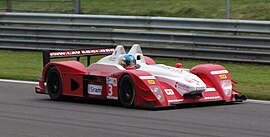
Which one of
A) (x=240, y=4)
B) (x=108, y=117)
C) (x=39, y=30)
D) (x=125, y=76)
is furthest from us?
(x=240, y=4)

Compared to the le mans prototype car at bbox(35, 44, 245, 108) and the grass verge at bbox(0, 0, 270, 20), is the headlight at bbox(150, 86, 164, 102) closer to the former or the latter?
the le mans prototype car at bbox(35, 44, 245, 108)

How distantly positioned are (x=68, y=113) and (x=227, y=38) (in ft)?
22.6

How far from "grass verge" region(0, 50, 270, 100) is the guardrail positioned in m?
0.18

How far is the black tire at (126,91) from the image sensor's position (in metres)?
11.4

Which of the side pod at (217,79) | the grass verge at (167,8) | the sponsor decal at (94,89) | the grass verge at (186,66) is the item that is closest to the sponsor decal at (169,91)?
the side pod at (217,79)

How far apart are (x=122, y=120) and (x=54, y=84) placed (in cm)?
281

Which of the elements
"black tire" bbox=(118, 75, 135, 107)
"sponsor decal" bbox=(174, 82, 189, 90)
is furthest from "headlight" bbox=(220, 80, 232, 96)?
"black tire" bbox=(118, 75, 135, 107)

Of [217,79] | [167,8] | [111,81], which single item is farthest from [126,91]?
[167,8]

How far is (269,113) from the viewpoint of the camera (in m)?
10.9

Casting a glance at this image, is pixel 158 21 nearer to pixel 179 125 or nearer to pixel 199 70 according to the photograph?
pixel 199 70

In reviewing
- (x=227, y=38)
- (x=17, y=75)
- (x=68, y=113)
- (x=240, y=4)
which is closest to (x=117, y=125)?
(x=68, y=113)

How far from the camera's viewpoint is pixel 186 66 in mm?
16906

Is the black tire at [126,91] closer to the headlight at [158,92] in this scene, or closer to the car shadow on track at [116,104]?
the car shadow on track at [116,104]

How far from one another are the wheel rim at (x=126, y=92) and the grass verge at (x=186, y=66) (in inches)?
93.7
